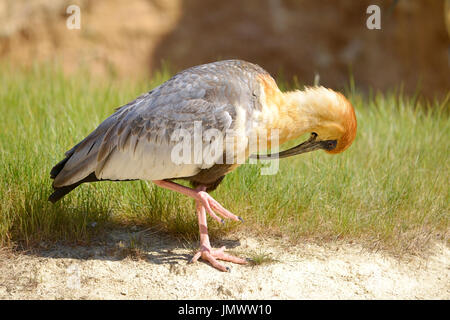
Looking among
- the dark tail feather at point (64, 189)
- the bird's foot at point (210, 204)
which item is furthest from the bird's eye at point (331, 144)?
the dark tail feather at point (64, 189)

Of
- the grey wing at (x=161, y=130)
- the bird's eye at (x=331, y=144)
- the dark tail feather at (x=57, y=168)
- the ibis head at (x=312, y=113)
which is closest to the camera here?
the grey wing at (x=161, y=130)

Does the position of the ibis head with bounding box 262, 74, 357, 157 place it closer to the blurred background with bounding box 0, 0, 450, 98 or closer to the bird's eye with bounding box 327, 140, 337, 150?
the bird's eye with bounding box 327, 140, 337, 150

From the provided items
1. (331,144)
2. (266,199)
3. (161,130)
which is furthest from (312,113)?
(161,130)

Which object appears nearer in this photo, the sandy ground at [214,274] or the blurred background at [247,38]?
the sandy ground at [214,274]

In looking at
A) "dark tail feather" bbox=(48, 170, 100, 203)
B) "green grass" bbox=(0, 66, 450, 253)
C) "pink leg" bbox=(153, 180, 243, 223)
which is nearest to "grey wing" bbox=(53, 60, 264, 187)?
"dark tail feather" bbox=(48, 170, 100, 203)

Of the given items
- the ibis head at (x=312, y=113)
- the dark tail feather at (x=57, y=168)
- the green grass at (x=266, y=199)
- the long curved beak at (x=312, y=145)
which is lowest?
the green grass at (x=266, y=199)

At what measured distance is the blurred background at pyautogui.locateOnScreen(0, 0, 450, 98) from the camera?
28.4 ft

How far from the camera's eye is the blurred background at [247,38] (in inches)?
340

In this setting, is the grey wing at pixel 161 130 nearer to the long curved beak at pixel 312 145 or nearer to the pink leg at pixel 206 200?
the pink leg at pixel 206 200

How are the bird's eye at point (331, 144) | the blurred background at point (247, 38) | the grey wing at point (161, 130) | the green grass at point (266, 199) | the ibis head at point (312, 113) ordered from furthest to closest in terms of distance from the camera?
the blurred background at point (247, 38) → the green grass at point (266, 199) → the bird's eye at point (331, 144) → the ibis head at point (312, 113) → the grey wing at point (161, 130)

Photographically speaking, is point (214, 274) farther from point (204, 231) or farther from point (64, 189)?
point (64, 189)

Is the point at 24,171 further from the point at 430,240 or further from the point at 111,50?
the point at 111,50

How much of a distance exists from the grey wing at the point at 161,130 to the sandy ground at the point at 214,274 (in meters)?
0.60

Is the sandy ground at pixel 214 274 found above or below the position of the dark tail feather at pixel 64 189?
below
